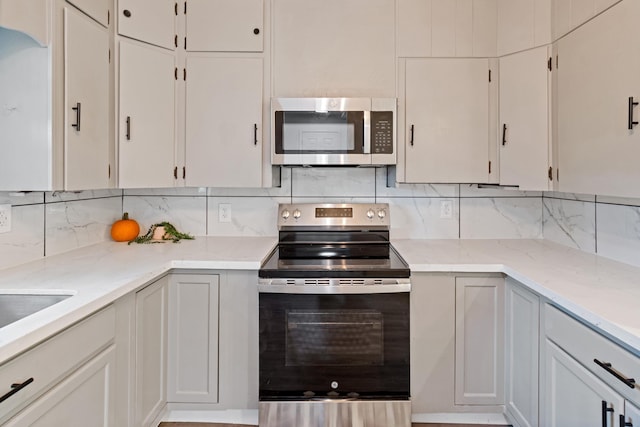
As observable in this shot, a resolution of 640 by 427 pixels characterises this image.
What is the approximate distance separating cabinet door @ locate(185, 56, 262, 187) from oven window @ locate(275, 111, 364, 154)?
0.51 ft

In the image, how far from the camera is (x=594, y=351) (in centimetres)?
118

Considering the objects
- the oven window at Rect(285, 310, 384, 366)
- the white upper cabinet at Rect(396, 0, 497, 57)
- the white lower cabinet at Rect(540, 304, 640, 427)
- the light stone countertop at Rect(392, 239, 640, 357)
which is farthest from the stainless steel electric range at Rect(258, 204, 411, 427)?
the white upper cabinet at Rect(396, 0, 497, 57)

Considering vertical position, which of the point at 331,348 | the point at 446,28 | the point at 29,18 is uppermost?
the point at 446,28

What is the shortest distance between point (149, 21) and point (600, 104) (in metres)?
2.17

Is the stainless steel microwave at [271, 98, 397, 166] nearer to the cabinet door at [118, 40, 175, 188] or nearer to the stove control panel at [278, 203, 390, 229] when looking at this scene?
the stove control panel at [278, 203, 390, 229]

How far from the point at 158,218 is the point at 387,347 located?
1.67 m

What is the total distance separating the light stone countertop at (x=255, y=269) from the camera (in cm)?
108

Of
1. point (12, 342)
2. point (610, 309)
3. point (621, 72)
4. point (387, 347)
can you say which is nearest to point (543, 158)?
point (621, 72)

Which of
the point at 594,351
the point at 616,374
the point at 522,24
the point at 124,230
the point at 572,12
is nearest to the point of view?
the point at 616,374

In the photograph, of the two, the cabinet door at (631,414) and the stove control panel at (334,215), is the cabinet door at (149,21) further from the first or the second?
the cabinet door at (631,414)

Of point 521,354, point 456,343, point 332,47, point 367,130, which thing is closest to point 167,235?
point 367,130

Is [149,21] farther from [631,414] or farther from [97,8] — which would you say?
[631,414]

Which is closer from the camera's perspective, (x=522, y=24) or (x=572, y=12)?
(x=572, y=12)

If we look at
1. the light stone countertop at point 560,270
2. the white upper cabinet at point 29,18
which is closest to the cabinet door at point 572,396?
the light stone countertop at point 560,270
